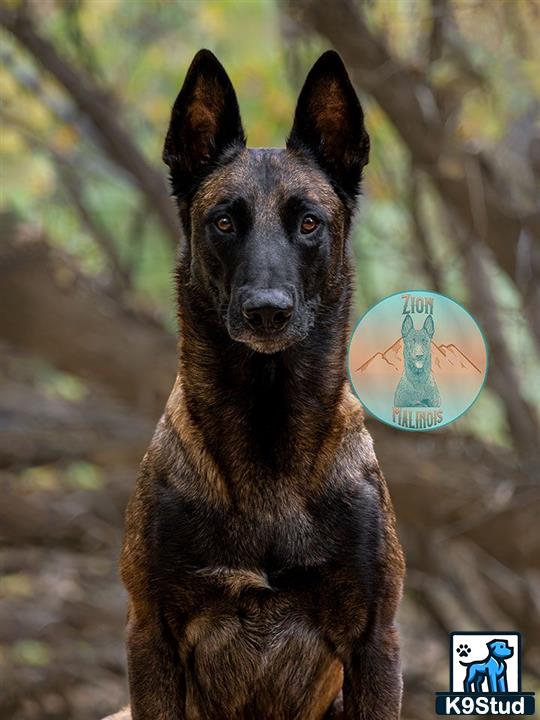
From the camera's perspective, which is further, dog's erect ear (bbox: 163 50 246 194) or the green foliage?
the green foliage

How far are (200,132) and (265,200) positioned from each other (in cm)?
33

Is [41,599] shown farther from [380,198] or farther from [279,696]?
[279,696]

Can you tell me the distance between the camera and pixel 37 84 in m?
8.57

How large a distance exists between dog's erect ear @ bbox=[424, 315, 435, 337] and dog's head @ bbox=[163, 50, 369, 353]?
29cm

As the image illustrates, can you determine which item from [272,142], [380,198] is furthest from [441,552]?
[272,142]

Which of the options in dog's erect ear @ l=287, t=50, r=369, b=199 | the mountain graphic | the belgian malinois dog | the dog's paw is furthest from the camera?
the dog's paw

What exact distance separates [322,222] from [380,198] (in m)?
5.09

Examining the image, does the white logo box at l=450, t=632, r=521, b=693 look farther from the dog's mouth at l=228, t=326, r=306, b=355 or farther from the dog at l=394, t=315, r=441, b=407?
the dog's mouth at l=228, t=326, r=306, b=355

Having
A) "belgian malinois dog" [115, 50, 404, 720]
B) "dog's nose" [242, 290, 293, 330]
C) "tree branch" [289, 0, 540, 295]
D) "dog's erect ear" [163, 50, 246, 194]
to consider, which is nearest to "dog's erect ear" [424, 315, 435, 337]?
"belgian malinois dog" [115, 50, 404, 720]

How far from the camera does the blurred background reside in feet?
22.6

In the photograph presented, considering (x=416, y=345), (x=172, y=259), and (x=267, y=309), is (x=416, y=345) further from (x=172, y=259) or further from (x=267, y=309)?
(x=172, y=259)

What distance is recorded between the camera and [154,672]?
313 centimetres

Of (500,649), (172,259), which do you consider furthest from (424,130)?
(500,649)

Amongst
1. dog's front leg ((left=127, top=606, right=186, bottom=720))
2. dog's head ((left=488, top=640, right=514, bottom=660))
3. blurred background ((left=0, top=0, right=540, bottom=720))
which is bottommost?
dog's front leg ((left=127, top=606, right=186, bottom=720))
